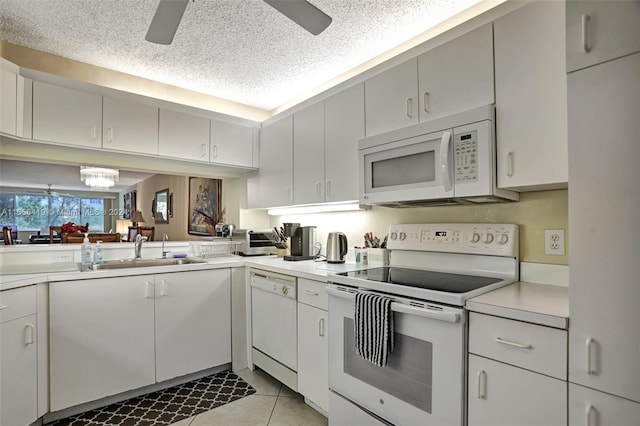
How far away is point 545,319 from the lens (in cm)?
112

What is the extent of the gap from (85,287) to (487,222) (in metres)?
2.48

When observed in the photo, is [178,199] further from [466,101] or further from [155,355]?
[466,101]

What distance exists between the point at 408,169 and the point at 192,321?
6.25ft

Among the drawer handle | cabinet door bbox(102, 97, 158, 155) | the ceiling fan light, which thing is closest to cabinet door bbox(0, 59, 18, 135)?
cabinet door bbox(102, 97, 158, 155)

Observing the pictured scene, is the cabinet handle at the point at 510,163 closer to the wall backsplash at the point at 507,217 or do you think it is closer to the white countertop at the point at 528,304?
the wall backsplash at the point at 507,217

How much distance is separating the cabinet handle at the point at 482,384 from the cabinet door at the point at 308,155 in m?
1.58

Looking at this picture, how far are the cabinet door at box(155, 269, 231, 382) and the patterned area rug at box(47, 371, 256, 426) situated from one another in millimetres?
120

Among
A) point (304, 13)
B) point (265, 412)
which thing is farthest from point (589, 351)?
point (265, 412)

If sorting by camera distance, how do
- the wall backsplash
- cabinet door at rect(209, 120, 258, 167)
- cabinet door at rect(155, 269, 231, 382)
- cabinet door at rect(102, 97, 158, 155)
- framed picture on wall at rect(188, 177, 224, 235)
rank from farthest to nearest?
1. framed picture on wall at rect(188, 177, 224, 235)
2. cabinet door at rect(209, 120, 258, 167)
3. cabinet door at rect(102, 97, 158, 155)
4. cabinet door at rect(155, 269, 231, 382)
5. the wall backsplash

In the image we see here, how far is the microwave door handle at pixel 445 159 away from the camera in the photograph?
1679 millimetres

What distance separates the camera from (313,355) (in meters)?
2.07

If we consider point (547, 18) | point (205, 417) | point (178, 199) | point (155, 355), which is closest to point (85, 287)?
point (155, 355)

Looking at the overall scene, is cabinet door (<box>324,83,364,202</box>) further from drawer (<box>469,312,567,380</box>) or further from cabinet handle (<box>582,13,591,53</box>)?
cabinet handle (<box>582,13,591,53</box>)

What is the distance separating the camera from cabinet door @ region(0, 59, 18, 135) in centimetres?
204
